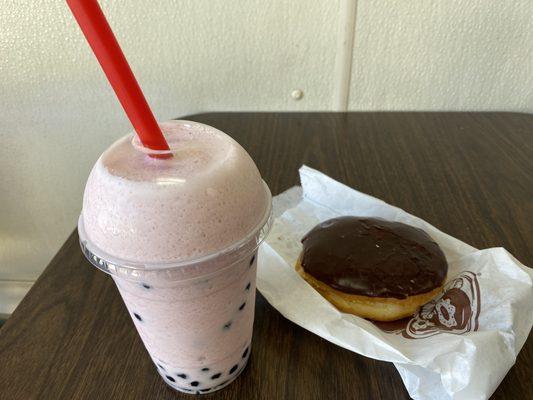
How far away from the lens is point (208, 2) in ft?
3.59

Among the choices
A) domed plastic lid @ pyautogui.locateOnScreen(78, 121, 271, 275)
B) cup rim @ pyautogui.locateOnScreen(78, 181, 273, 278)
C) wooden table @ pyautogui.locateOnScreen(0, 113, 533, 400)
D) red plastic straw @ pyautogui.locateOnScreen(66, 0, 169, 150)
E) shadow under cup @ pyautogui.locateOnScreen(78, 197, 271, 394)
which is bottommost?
wooden table @ pyautogui.locateOnScreen(0, 113, 533, 400)

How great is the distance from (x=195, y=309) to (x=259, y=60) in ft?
2.92

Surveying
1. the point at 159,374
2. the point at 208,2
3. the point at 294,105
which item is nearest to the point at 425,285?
the point at 159,374

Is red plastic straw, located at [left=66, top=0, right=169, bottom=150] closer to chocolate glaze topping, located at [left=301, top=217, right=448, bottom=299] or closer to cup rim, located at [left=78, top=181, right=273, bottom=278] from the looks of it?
cup rim, located at [left=78, top=181, right=273, bottom=278]

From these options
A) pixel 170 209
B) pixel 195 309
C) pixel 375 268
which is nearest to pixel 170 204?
pixel 170 209

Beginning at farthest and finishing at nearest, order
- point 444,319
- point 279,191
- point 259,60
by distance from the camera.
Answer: point 259,60, point 279,191, point 444,319

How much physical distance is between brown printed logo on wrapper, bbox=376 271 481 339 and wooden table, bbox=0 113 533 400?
2.5 inches

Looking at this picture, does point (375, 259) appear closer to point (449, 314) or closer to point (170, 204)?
point (449, 314)

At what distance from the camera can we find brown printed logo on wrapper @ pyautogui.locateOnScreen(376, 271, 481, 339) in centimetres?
54

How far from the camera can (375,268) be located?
0.56 meters

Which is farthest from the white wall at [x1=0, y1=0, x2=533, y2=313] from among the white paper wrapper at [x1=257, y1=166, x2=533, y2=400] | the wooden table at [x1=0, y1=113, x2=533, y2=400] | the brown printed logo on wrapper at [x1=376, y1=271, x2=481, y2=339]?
the brown printed logo on wrapper at [x1=376, y1=271, x2=481, y2=339]

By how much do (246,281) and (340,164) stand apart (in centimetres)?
53

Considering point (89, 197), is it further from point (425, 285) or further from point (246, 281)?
point (425, 285)

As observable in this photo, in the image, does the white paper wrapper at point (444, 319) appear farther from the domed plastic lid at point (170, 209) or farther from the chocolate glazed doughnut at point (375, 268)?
the domed plastic lid at point (170, 209)
